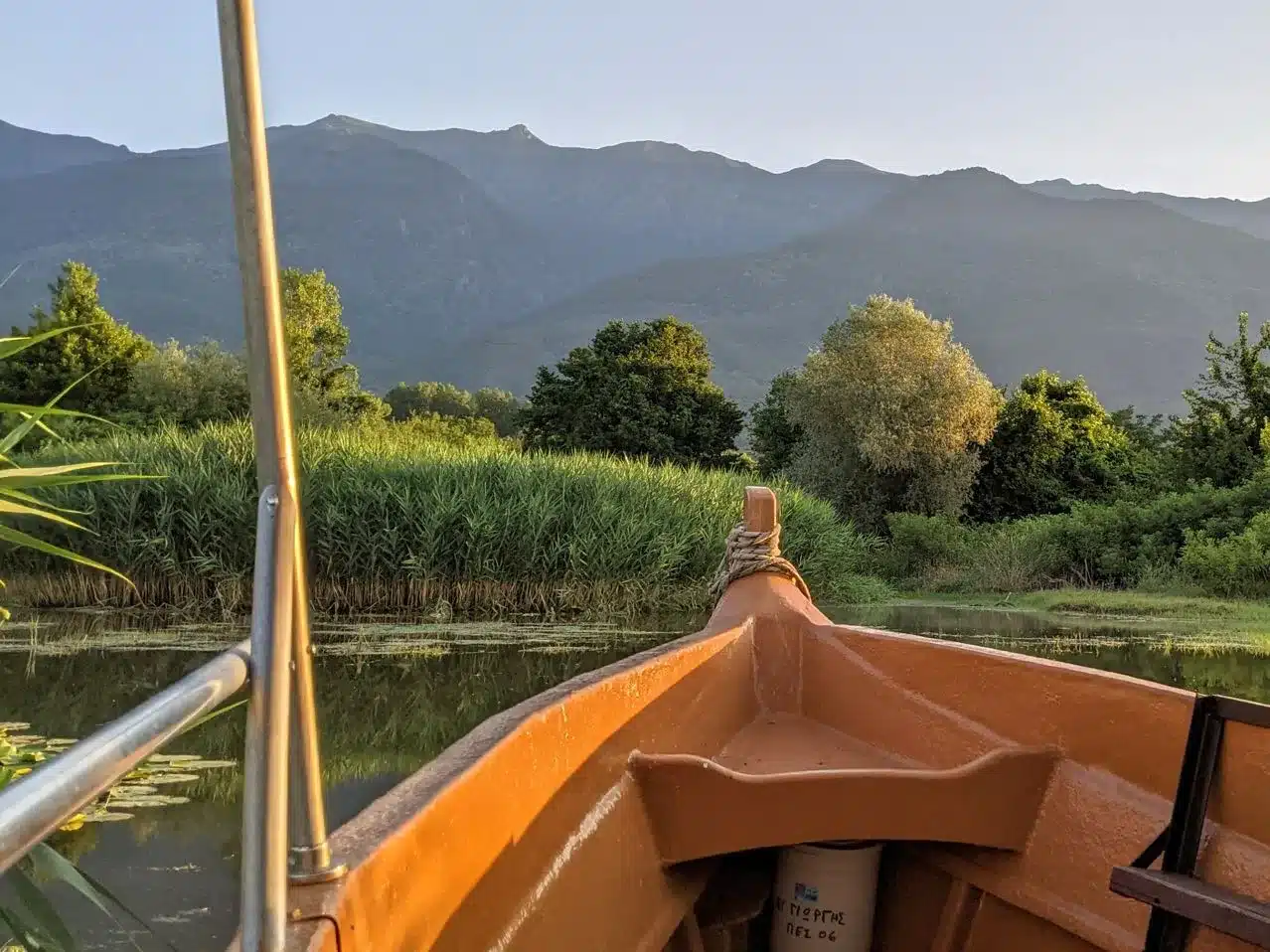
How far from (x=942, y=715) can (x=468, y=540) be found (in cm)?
680

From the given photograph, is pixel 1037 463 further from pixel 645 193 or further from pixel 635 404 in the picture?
pixel 645 193

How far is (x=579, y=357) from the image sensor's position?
2134 cm

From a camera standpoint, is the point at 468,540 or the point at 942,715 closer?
the point at 942,715

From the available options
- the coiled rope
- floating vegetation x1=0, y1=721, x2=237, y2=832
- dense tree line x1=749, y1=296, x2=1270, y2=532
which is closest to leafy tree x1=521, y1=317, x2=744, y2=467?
dense tree line x1=749, y1=296, x2=1270, y2=532

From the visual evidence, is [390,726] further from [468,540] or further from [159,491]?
[159,491]

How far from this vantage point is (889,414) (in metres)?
16.2

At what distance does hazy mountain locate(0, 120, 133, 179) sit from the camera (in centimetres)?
12656

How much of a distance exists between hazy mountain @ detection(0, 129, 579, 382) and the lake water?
70.3 metres

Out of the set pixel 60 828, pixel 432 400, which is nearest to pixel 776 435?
pixel 60 828

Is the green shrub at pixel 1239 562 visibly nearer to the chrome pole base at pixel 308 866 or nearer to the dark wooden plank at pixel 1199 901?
the dark wooden plank at pixel 1199 901

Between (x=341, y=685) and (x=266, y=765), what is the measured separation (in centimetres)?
515

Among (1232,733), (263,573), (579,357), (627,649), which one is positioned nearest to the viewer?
(263,573)

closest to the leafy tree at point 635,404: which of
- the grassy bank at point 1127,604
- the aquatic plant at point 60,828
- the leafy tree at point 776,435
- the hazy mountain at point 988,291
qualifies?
the leafy tree at point 776,435

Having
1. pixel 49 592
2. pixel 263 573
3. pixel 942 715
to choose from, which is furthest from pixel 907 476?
pixel 263 573
